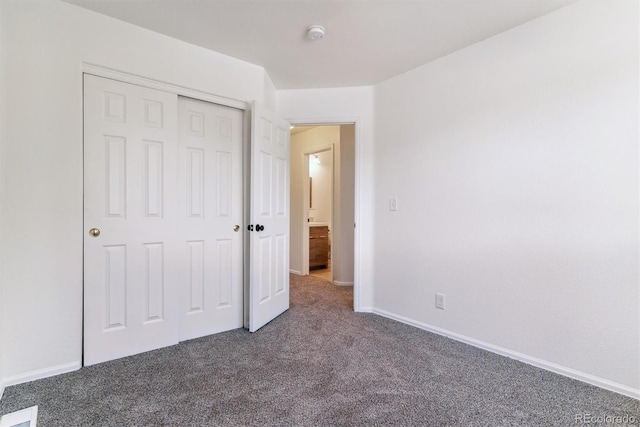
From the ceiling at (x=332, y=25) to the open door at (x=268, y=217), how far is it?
1.72 ft

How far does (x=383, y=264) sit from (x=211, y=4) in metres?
2.48

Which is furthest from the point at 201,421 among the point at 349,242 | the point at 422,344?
the point at 349,242

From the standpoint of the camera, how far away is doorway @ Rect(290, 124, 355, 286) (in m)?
4.02

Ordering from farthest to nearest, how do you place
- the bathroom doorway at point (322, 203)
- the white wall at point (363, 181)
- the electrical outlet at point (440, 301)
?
the bathroom doorway at point (322, 203) → the white wall at point (363, 181) → the electrical outlet at point (440, 301)

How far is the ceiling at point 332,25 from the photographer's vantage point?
6.06ft

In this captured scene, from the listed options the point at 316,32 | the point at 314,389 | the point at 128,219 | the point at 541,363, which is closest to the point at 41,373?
the point at 128,219

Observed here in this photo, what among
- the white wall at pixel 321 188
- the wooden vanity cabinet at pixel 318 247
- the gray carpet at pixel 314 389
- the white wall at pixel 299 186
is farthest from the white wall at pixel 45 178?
the white wall at pixel 321 188

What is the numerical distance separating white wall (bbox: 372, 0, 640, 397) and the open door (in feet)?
3.72

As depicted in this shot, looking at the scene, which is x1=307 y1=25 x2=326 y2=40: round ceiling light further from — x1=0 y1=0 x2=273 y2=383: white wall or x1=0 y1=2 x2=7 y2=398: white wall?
x1=0 y1=2 x2=7 y2=398: white wall

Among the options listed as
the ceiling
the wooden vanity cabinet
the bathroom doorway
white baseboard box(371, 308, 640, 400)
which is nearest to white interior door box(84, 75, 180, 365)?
the ceiling

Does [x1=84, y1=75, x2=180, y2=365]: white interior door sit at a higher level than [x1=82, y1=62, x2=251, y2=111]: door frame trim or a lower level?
lower

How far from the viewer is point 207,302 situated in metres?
2.45

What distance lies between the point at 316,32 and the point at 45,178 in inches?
77.7

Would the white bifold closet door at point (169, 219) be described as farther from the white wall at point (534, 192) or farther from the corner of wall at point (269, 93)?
the white wall at point (534, 192)
